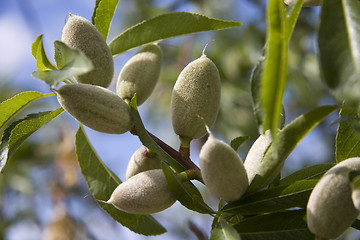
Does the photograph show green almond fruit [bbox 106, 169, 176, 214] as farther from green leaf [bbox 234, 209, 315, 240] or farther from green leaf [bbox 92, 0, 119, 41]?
green leaf [bbox 92, 0, 119, 41]

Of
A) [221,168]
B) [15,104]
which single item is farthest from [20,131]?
[221,168]

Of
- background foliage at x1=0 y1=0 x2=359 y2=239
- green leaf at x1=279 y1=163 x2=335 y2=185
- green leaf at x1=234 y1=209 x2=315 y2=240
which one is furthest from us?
background foliage at x1=0 y1=0 x2=359 y2=239

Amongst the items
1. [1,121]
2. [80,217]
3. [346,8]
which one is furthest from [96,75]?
[80,217]

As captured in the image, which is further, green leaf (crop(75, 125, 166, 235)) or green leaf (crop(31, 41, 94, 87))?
green leaf (crop(75, 125, 166, 235))

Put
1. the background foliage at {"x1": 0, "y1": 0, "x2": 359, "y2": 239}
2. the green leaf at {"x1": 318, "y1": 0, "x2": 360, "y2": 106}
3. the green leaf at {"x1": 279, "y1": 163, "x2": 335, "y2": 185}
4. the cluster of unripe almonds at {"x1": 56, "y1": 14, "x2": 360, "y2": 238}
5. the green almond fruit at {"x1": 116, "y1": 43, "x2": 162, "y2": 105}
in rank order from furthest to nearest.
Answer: the background foliage at {"x1": 0, "y1": 0, "x2": 359, "y2": 239}
the green almond fruit at {"x1": 116, "y1": 43, "x2": 162, "y2": 105}
the green leaf at {"x1": 279, "y1": 163, "x2": 335, "y2": 185}
the cluster of unripe almonds at {"x1": 56, "y1": 14, "x2": 360, "y2": 238}
the green leaf at {"x1": 318, "y1": 0, "x2": 360, "y2": 106}

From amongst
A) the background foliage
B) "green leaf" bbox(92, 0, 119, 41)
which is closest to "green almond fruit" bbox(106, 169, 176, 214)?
"green leaf" bbox(92, 0, 119, 41)

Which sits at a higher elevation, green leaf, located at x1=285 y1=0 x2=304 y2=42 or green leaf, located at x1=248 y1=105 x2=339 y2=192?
green leaf, located at x1=285 y1=0 x2=304 y2=42
